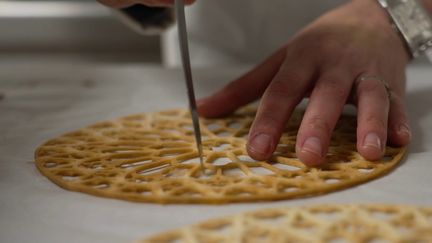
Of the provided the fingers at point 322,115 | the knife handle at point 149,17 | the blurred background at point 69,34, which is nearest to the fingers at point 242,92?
the fingers at point 322,115

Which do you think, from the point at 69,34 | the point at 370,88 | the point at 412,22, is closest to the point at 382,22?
the point at 412,22

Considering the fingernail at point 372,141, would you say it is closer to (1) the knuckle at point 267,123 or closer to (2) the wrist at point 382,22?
(1) the knuckle at point 267,123

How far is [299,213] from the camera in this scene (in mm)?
504

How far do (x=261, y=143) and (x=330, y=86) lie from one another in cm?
14

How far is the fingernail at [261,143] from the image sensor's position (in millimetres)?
636

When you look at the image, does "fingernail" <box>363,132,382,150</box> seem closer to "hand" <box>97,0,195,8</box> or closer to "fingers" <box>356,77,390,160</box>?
"fingers" <box>356,77,390,160</box>

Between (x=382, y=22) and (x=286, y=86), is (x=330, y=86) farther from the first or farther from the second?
(x=382, y=22)

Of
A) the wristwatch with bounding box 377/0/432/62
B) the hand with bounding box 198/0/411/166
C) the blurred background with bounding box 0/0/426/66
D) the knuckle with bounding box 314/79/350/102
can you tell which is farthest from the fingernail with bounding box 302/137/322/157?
the blurred background with bounding box 0/0/426/66

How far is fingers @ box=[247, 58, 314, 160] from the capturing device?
25.4 inches

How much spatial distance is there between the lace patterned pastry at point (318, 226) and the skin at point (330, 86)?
11 centimetres

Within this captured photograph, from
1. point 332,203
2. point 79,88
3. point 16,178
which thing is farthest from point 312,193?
point 79,88

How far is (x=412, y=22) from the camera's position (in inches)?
33.8

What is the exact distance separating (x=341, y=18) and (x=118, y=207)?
48cm

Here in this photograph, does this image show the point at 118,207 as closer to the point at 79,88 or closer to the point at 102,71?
the point at 79,88
